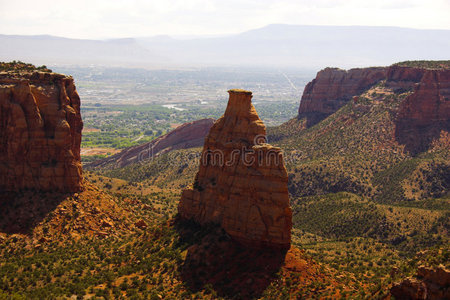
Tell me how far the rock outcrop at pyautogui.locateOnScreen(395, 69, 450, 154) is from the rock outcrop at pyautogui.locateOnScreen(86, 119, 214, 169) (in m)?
54.5

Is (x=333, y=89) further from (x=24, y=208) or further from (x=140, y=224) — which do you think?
(x=24, y=208)

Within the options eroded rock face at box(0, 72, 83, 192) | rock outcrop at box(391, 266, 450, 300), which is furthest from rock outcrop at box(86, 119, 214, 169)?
rock outcrop at box(391, 266, 450, 300)

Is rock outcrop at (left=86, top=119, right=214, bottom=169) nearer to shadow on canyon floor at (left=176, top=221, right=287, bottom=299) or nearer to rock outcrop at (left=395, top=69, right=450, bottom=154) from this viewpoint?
rock outcrop at (left=395, top=69, right=450, bottom=154)

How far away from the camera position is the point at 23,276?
41.6 metres

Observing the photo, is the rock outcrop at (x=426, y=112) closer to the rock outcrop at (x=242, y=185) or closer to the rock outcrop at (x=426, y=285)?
the rock outcrop at (x=242, y=185)

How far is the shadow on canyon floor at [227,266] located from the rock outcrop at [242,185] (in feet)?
3.25

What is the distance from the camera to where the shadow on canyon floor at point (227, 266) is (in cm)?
3738

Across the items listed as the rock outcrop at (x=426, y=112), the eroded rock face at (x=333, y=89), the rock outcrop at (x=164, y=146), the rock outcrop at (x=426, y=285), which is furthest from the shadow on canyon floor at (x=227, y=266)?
the eroded rock face at (x=333, y=89)

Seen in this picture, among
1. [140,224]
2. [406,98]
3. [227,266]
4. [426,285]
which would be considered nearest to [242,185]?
[227,266]

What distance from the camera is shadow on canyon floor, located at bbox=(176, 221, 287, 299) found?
1471 inches

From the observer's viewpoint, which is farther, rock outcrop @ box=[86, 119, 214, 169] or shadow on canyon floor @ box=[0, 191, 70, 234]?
rock outcrop @ box=[86, 119, 214, 169]

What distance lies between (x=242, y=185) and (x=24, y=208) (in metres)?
25.9

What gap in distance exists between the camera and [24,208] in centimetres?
5128

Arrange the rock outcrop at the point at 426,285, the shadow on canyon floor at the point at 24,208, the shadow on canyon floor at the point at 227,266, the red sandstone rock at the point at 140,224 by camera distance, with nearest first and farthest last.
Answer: the rock outcrop at the point at 426,285 → the shadow on canyon floor at the point at 227,266 → the shadow on canyon floor at the point at 24,208 → the red sandstone rock at the point at 140,224
